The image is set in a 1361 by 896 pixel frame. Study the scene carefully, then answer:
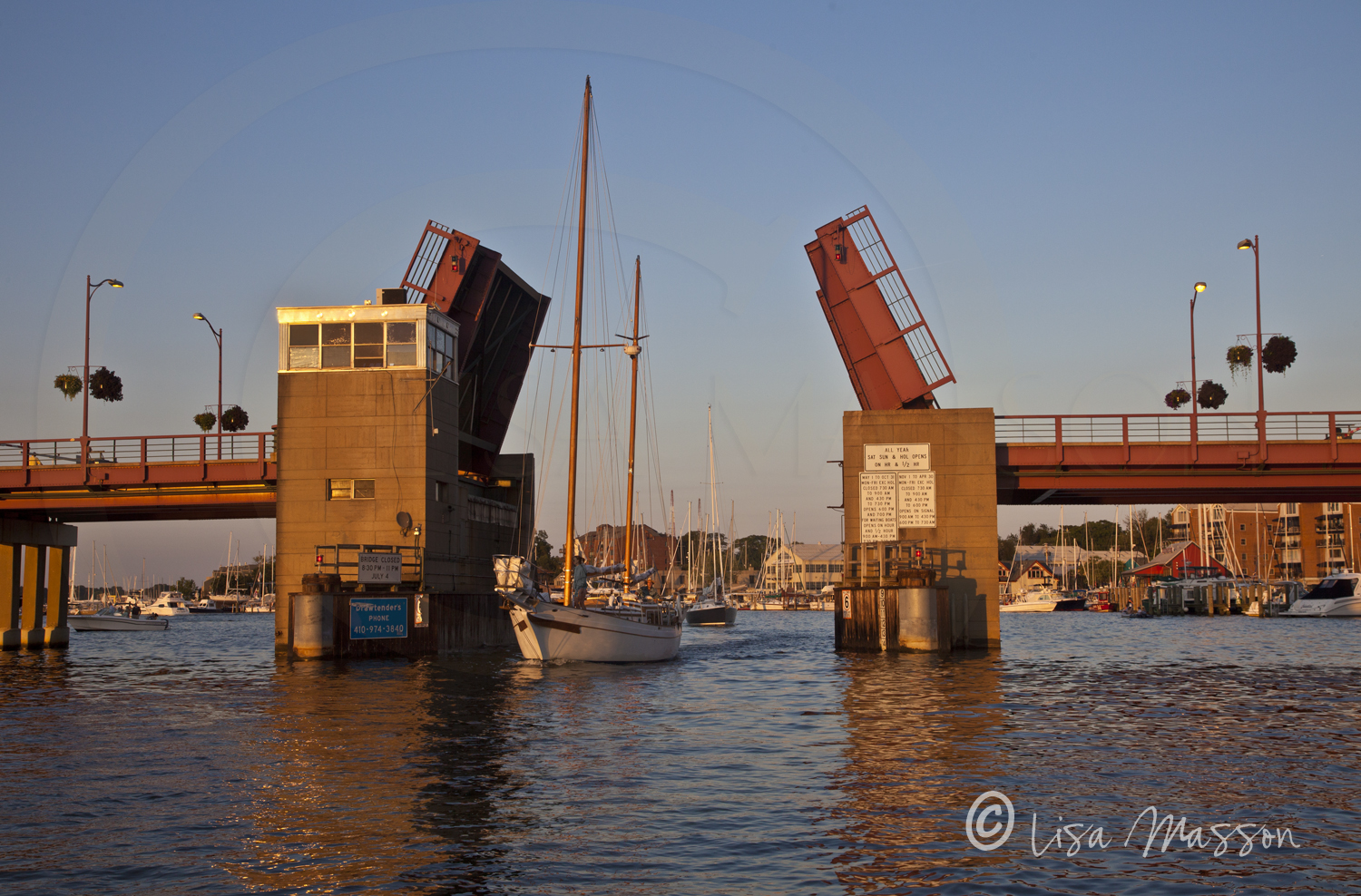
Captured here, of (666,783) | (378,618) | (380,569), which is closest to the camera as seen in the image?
(666,783)

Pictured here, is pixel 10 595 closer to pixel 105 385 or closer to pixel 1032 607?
pixel 105 385

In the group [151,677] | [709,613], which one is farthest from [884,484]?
[709,613]

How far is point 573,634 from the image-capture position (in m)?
36.8

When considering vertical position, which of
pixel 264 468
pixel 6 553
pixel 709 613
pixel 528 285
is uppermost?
pixel 528 285

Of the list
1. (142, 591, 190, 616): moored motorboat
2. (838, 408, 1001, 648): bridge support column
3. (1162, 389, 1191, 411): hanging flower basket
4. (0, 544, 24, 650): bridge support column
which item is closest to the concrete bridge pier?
(0, 544, 24, 650): bridge support column

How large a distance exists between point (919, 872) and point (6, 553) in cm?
5366

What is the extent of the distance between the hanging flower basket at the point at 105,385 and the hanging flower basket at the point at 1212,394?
Result: 164 ft

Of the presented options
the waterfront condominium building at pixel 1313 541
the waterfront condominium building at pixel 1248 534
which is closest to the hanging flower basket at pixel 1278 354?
the waterfront condominium building at pixel 1313 541

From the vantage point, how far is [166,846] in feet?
43.2

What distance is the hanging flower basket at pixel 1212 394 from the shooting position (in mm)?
50406

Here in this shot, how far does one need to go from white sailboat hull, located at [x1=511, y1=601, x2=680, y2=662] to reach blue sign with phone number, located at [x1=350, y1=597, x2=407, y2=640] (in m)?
6.01

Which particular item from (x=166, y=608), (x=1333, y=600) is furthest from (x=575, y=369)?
(x=166, y=608)

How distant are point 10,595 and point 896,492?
42330 millimetres

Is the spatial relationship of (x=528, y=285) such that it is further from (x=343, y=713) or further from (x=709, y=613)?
(x=709, y=613)
